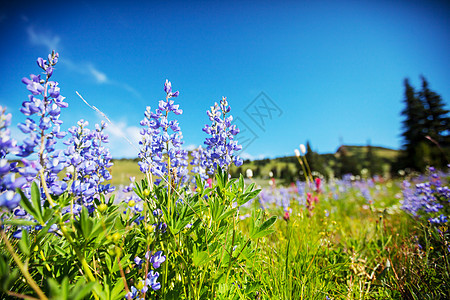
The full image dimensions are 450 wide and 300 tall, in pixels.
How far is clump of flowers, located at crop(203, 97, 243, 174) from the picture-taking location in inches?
66.4

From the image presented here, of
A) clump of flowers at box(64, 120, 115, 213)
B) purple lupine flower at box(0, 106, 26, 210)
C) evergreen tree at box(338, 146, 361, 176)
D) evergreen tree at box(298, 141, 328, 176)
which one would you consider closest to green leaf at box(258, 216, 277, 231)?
clump of flowers at box(64, 120, 115, 213)

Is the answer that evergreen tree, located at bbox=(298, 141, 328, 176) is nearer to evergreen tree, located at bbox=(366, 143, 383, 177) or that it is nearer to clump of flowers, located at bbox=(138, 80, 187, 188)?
evergreen tree, located at bbox=(366, 143, 383, 177)

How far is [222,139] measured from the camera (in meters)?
1.68

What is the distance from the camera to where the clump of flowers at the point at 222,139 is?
1.69 m

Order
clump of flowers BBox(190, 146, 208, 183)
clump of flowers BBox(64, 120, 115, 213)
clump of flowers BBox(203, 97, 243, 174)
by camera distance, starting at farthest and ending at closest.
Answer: clump of flowers BBox(190, 146, 208, 183) → clump of flowers BBox(203, 97, 243, 174) → clump of flowers BBox(64, 120, 115, 213)

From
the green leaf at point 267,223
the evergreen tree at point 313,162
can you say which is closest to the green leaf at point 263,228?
the green leaf at point 267,223

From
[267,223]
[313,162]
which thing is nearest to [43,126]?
[267,223]

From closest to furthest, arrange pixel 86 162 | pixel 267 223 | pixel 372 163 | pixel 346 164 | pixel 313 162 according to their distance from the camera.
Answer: pixel 86 162 → pixel 267 223 → pixel 313 162 → pixel 346 164 → pixel 372 163

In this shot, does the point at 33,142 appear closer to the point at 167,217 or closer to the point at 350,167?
the point at 167,217

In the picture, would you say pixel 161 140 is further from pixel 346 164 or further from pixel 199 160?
pixel 346 164

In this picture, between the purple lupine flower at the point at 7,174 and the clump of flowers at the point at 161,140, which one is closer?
the purple lupine flower at the point at 7,174

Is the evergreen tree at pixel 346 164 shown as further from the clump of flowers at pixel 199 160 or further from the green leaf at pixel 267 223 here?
the green leaf at pixel 267 223

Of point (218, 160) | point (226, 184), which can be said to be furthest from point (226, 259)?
point (218, 160)

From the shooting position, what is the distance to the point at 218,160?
1.72 meters
